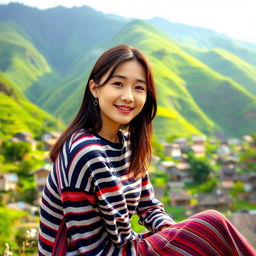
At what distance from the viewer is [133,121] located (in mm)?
2154

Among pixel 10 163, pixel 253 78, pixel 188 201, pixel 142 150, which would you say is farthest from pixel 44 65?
pixel 142 150

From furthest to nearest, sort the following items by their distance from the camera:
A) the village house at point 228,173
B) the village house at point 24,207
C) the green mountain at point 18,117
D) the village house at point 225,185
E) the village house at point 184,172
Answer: the green mountain at point 18,117, the village house at point 184,172, the village house at point 228,173, the village house at point 225,185, the village house at point 24,207

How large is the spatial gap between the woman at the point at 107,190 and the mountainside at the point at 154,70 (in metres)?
38.4

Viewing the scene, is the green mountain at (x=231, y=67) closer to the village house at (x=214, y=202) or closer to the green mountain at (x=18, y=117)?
the green mountain at (x=18, y=117)

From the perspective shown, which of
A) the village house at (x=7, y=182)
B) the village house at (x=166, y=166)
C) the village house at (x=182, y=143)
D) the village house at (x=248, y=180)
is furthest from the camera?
the village house at (x=182, y=143)

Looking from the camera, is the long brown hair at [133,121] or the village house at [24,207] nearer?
the long brown hair at [133,121]

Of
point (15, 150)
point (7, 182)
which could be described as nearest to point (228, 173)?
point (15, 150)

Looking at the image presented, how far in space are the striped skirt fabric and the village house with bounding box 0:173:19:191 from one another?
62.3 feet

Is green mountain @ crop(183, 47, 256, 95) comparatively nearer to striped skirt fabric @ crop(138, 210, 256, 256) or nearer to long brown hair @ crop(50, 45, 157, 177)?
long brown hair @ crop(50, 45, 157, 177)

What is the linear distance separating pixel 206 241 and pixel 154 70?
2115 inches

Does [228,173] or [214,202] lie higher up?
[214,202]

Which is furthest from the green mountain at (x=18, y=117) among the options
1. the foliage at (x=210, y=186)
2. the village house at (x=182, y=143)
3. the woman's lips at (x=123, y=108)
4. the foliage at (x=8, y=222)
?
the woman's lips at (x=123, y=108)

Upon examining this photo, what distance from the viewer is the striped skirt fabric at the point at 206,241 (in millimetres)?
1636

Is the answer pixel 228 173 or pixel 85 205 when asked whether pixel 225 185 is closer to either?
pixel 228 173
